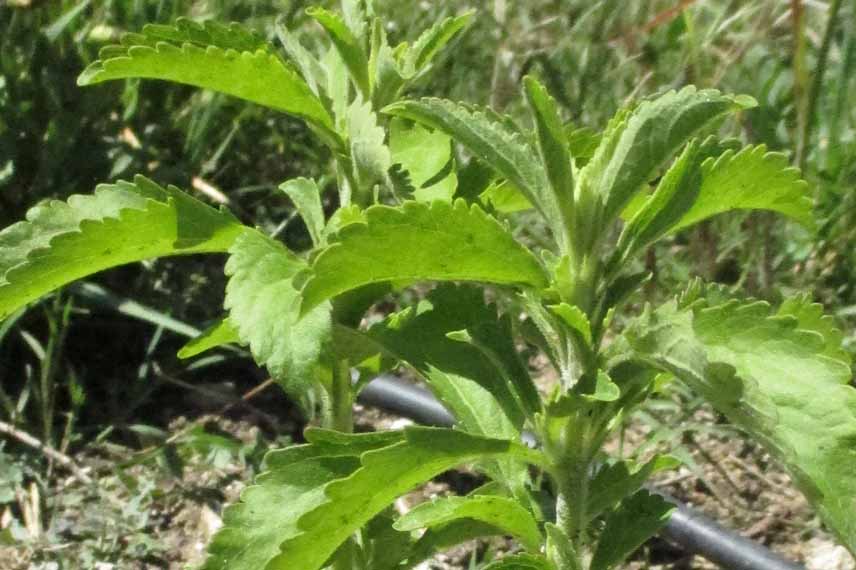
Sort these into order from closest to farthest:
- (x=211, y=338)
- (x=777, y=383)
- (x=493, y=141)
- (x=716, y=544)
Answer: (x=777, y=383)
(x=493, y=141)
(x=211, y=338)
(x=716, y=544)

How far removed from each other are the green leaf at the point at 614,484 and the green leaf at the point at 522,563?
0.31 feet

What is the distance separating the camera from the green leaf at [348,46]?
1.51 metres

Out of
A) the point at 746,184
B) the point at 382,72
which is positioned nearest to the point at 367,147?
the point at 382,72

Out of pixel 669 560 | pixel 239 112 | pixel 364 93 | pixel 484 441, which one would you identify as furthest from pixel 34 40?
pixel 484 441

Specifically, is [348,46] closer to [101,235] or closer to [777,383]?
[101,235]

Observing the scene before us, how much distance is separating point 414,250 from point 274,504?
1.03 feet

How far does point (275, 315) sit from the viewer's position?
134cm

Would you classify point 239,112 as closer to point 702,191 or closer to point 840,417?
point 702,191

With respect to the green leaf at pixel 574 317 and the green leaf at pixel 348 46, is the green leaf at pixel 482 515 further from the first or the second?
the green leaf at pixel 348 46

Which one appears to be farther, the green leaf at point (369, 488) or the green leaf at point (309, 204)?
the green leaf at point (309, 204)

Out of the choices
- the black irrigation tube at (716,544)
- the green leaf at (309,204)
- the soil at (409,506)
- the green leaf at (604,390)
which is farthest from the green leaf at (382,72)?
the soil at (409,506)

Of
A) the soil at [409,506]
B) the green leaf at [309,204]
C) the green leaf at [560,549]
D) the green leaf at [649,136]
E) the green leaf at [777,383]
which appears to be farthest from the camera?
the soil at [409,506]

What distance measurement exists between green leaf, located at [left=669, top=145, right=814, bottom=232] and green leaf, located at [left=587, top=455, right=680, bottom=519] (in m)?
0.28

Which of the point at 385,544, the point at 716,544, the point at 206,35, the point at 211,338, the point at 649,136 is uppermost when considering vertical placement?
the point at 206,35
